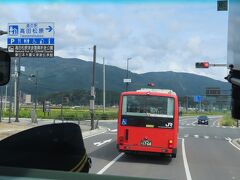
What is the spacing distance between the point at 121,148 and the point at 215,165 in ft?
12.4

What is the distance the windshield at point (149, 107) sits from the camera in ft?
50.9

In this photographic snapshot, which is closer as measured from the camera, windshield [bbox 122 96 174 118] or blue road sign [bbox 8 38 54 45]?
blue road sign [bbox 8 38 54 45]

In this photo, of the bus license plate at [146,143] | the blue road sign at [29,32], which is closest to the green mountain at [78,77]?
the blue road sign at [29,32]

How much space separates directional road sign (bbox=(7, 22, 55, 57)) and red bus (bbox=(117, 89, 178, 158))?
12.8 meters

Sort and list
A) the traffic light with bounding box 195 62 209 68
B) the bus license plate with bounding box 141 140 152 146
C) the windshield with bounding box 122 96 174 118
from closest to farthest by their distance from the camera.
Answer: the traffic light with bounding box 195 62 209 68 → the windshield with bounding box 122 96 174 118 → the bus license plate with bounding box 141 140 152 146

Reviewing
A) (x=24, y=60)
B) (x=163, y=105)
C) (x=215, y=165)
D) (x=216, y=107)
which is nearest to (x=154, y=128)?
(x=163, y=105)

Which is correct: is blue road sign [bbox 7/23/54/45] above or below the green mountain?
above

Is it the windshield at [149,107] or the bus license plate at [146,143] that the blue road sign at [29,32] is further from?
the bus license plate at [146,143]

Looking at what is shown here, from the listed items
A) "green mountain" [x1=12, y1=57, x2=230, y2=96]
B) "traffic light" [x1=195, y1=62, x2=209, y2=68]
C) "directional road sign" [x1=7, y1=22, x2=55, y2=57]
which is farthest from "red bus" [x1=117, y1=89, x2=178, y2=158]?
"directional road sign" [x1=7, y1=22, x2=55, y2=57]

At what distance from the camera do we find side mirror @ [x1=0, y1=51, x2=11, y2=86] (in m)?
2.47

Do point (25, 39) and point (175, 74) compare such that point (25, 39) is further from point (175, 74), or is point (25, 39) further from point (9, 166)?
point (175, 74)

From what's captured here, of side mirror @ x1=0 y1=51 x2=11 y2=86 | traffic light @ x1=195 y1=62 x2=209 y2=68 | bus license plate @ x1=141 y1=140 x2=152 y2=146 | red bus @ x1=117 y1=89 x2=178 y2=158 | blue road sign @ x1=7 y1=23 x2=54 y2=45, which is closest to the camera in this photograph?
blue road sign @ x1=7 y1=23 x2=54 y2=45

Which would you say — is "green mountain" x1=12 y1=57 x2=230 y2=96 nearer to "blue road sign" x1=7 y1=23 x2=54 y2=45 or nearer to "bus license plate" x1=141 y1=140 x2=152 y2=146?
"blue road sign" x1=7 y1=23 x2=54 y2=45

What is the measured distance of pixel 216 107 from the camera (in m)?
3.57
